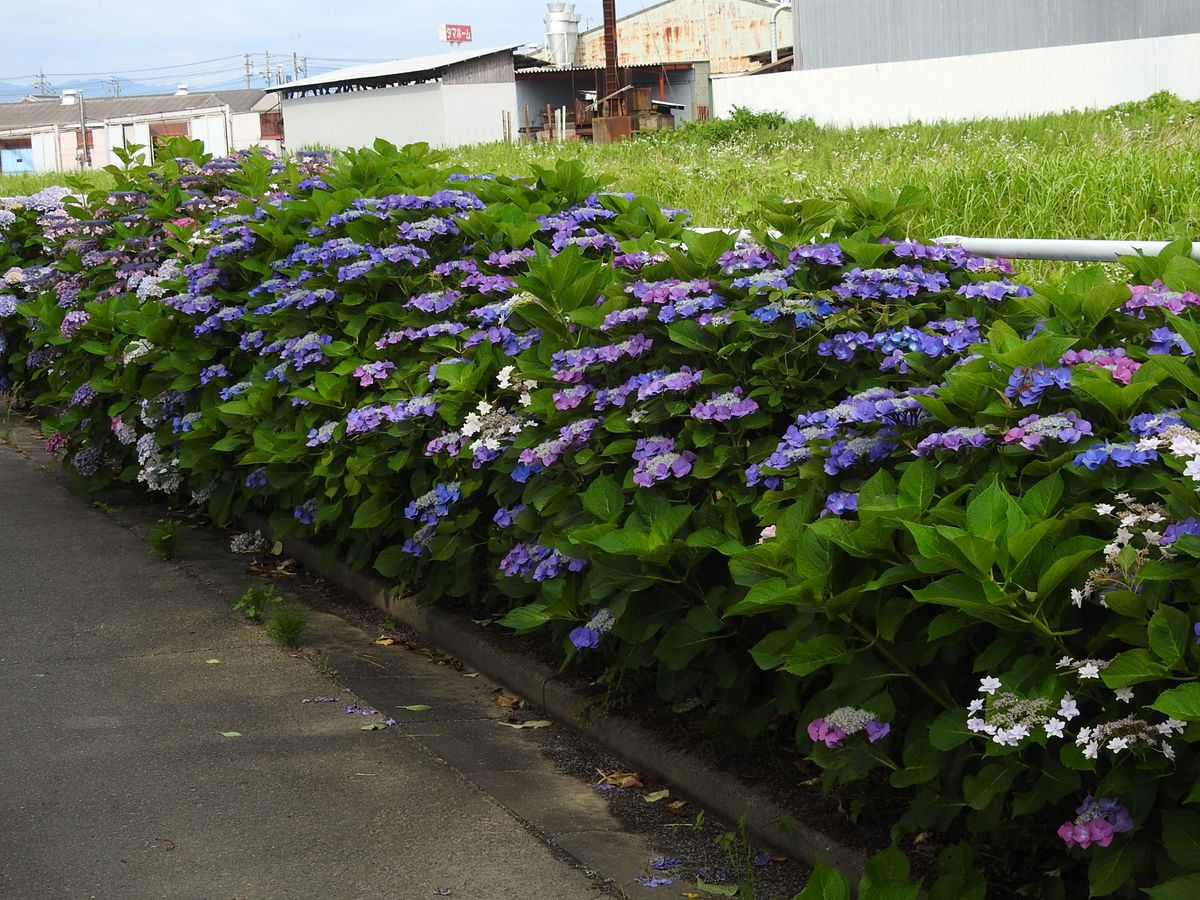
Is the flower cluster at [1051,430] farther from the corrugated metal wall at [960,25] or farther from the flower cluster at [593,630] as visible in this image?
the corrugated metal wall at [960,25]

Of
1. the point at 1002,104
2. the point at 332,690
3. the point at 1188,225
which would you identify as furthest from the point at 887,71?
the point at 332,690

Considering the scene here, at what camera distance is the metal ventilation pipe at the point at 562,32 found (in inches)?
2368

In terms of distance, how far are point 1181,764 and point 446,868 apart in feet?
5.83

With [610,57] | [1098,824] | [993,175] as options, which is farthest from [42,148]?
[1098,824]

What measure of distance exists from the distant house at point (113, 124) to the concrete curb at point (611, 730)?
55969 millimetres

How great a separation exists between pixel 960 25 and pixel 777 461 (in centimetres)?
3220

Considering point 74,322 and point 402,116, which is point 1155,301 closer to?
point 74,322

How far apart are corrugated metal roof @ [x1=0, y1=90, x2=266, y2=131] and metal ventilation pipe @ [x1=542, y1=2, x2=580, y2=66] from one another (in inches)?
1324

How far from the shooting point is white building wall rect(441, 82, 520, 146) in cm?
4528

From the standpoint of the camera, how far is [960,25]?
32.8m

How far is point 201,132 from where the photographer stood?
6938 centimetres

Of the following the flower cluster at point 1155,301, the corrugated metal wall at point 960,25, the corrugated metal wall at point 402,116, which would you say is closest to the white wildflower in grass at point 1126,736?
the flower cluster at point 1155,301

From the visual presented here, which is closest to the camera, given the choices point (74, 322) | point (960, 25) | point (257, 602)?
point (257, 602)

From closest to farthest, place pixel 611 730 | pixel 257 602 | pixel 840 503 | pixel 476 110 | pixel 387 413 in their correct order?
pixel 840 503 → pixel 611 730 → pixel 387 413 → pixel 257 602 → pixel 476 110
